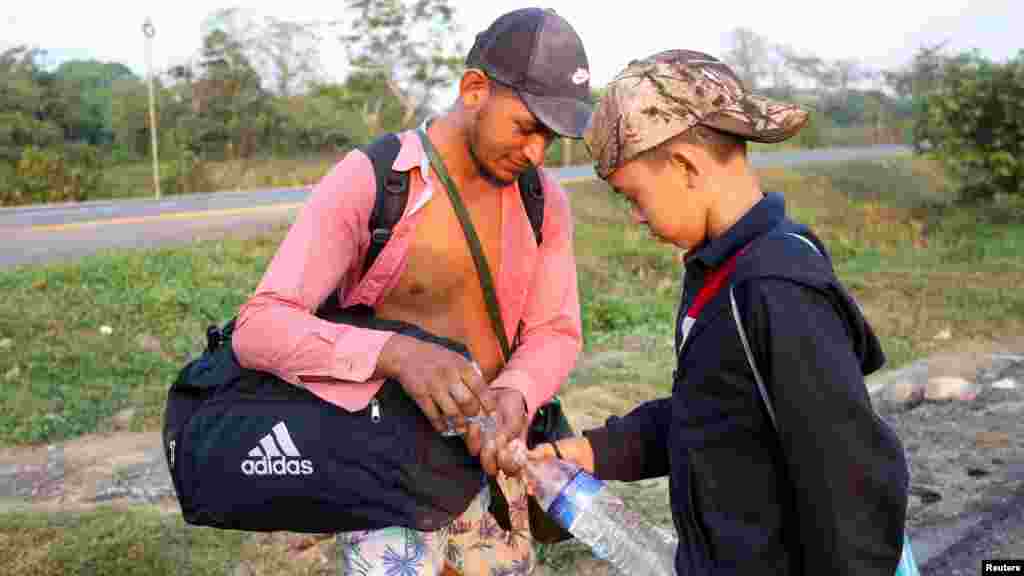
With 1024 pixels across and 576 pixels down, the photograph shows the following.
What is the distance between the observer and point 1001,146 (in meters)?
15.8

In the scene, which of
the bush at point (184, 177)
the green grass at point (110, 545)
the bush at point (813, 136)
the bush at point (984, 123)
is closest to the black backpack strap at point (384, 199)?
the green grass at point (110, 545)

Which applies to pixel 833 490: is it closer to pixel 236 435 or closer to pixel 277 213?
pixel 236 435

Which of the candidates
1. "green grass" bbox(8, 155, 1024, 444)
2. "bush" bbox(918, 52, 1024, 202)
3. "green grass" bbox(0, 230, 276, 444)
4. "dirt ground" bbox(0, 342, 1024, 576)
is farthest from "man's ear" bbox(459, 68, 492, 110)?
"bush" bbox(918, 52, 1024, 202)

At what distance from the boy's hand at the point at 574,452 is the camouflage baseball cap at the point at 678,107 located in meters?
0.71

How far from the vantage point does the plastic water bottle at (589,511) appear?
218 centimetres

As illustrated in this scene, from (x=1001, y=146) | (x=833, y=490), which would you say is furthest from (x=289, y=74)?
(x=833, y=490)

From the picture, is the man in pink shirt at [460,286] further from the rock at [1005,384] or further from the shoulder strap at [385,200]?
the rock at [1005,384]

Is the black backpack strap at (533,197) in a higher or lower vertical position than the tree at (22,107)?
higher

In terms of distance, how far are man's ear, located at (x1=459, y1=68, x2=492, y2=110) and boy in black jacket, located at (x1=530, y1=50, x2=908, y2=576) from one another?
1.82ft

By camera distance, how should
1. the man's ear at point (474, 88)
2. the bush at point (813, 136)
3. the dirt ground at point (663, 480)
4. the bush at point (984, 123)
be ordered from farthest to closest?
the bush at point (813, 136) < the bush at point (984, 123) < the dirt ground at point (663, 480) < the man's ear at point (474, 88)

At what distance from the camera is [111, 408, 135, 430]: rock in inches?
236

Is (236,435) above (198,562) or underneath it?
above

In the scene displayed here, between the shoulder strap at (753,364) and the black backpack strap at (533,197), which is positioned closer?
the shoulder strap at (753,364)

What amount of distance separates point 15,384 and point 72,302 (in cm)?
154
